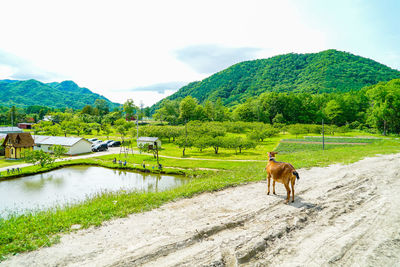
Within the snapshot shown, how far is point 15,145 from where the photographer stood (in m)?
35.0

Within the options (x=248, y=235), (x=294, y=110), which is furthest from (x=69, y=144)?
(x=294, y=110)

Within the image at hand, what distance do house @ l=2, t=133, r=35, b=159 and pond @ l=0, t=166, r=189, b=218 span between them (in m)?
11.7

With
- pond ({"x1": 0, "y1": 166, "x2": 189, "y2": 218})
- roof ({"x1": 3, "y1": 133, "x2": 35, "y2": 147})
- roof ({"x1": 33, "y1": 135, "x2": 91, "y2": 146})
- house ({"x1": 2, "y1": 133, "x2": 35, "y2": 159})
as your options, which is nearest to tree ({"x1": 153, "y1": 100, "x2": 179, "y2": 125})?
roof ({"x1": 33, "y1": 135, "x2": 91, "y2": 146})

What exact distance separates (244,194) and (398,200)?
643 cm

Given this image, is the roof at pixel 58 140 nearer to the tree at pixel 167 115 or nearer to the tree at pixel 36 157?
the tree at pixel 36 157

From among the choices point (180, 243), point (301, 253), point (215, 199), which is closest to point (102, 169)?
point (215, 199)

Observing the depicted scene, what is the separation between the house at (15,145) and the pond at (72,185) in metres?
11.7

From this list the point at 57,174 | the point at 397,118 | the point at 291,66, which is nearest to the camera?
the point at 57,174

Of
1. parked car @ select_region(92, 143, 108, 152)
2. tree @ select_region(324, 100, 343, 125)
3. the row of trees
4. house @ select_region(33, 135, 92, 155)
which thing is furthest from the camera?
the row of trees

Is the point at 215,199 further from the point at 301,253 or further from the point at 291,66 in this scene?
the point at 291,66

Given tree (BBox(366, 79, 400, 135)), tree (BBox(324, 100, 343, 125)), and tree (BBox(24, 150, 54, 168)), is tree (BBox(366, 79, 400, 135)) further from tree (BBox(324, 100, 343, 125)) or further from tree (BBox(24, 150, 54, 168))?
tree (BBox(24, 150, 54, 168))

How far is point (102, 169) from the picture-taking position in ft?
99.2

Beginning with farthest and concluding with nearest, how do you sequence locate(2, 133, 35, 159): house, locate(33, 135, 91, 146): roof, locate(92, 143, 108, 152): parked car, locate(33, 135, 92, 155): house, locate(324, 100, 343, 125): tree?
locate(324, 100, 343, 125): tree, locate(92, 143, 108, 152): parked car, locate(33, 135, 91, 146): roof, locate(33, 135, 92, 155): house, locate(2, 133, 35, 159): house

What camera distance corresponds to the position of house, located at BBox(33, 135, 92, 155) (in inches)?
1569
